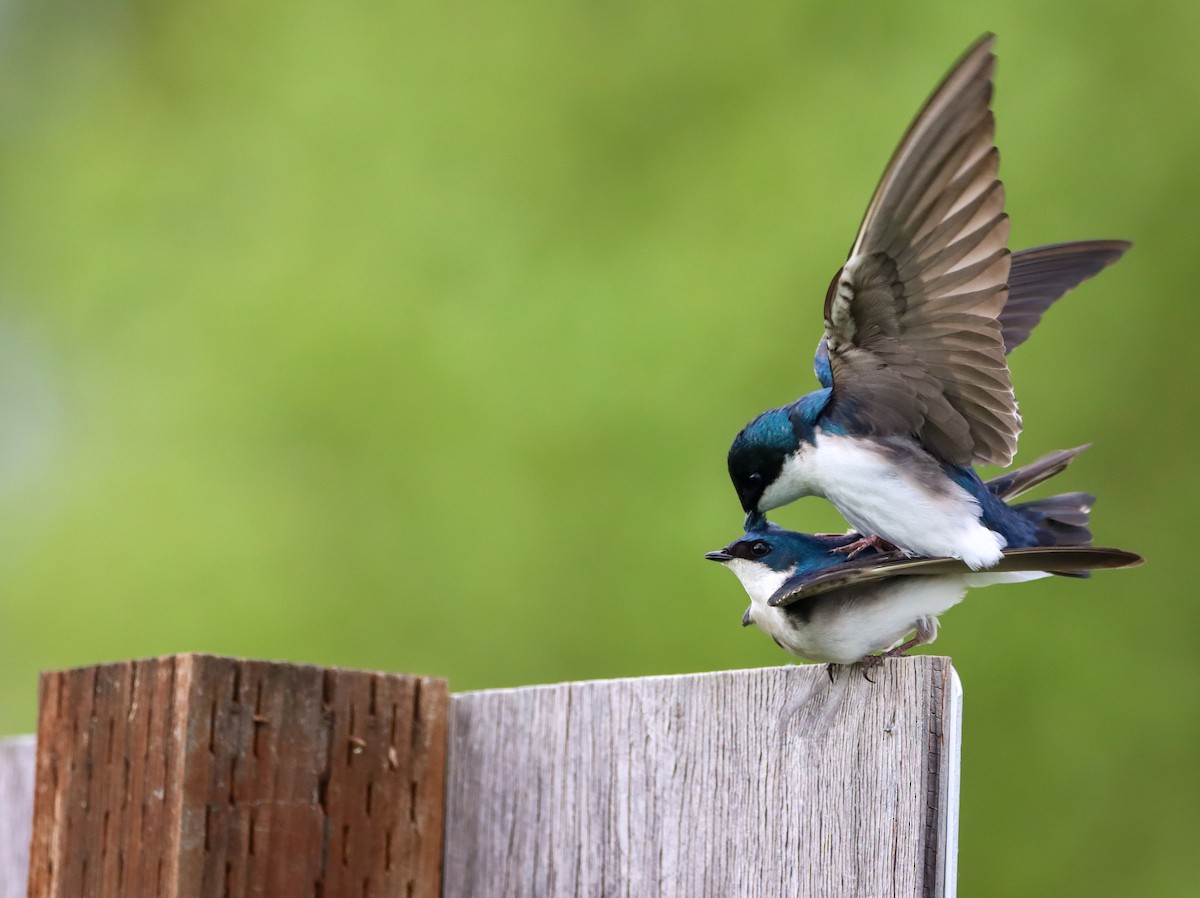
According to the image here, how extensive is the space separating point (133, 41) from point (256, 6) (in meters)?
0.69

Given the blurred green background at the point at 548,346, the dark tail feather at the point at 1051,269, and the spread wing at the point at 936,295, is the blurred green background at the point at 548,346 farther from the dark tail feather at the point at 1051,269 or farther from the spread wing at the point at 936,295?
the spread wing at the point at 936,295

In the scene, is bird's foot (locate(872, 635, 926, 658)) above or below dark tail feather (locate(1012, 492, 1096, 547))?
below

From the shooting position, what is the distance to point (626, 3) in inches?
182

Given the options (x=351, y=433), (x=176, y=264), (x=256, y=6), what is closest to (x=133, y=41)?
(x=256, y=6)

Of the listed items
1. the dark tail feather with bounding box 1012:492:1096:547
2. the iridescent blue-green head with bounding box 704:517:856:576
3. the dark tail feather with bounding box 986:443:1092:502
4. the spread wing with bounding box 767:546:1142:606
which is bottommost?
the spread wing with bounding box 767:546:1142:606

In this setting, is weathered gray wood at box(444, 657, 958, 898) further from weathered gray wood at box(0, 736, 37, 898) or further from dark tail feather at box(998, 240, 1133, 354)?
weathered gray wood at box(0, 736, 37, 898)

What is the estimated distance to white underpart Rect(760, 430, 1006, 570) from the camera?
179 centimetres

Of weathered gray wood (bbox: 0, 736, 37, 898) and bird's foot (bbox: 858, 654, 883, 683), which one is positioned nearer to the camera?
bird's foot (bbox: 858, 654, 883, 683)

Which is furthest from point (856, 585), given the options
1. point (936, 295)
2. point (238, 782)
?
point (238, 782)

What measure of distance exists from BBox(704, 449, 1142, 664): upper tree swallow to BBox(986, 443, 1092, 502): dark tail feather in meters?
0.04

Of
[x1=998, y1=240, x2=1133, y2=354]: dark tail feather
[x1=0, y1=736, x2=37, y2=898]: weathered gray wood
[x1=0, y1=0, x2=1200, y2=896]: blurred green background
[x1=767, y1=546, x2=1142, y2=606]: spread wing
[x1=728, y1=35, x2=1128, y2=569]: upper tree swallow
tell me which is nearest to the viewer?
[x1=767, y1=546, x2=1142, y2=606]: spread wing

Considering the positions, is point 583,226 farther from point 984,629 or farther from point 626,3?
point 984,629

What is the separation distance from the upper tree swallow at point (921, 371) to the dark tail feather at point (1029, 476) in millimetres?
40

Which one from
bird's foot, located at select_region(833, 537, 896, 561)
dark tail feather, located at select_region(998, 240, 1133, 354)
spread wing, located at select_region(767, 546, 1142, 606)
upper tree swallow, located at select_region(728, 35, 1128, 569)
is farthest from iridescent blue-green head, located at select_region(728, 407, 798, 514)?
dark tail feather, located at select_region(998, 240, 1133, 354)
